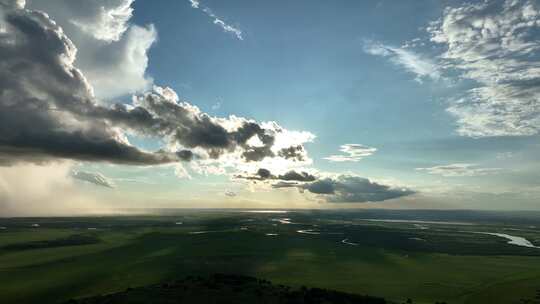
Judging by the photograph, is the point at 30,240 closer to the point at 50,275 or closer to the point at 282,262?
the point at 50,275

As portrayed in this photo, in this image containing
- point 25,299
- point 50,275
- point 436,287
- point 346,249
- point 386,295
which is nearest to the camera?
point 25,299

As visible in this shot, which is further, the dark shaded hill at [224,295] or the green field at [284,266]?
the green field at [284,266]

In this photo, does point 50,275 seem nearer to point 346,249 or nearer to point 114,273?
point 114,273

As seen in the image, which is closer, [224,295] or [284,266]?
[224,295]

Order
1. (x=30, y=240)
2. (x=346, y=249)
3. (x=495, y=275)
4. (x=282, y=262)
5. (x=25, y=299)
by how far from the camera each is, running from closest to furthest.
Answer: (x=25, y=299) → (x=495, y=275) → (x=282, y=262) → (x=346, y=249) → (x=30, y=240)

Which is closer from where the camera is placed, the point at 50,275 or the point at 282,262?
the point at 50,275

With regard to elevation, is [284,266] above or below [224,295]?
below

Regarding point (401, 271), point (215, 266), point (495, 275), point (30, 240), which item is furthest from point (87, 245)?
point (495, 275)

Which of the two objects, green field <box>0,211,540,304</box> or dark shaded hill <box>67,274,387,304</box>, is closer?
dark shaded hill <box>67,274,387,304</box>
